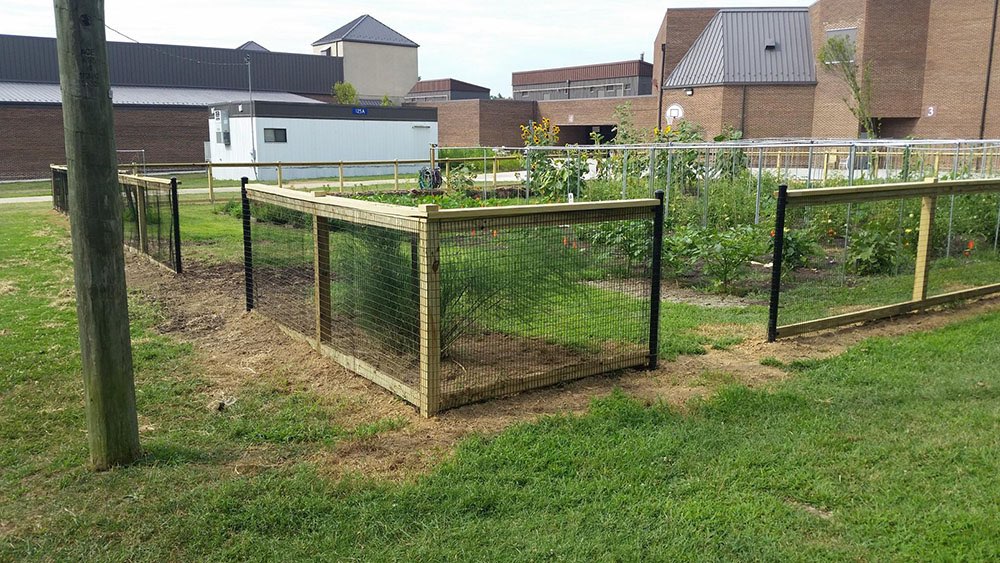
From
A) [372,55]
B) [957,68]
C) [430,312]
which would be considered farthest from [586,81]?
[430,312]

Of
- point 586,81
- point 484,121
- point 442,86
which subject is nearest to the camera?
Result: point 484,121

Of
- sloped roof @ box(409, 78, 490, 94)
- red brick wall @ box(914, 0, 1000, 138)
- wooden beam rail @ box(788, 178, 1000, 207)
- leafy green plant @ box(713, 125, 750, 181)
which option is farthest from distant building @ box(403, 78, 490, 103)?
wooden beam rail @ box(788, 178, 1000, 207)

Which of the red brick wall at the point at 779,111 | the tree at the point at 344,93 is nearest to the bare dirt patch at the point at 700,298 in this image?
the red brick wall at the point at 779,111

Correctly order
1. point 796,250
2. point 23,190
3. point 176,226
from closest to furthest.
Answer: point 796,250, point 176,226, point 23,190

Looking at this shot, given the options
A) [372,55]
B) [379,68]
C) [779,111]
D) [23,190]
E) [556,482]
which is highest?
[372,55]

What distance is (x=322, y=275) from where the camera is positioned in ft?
21.0

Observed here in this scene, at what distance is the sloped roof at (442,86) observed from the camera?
75.2 meters

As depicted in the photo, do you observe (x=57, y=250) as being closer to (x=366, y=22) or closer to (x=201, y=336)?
(x=201, y=336)

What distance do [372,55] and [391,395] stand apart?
64.6m

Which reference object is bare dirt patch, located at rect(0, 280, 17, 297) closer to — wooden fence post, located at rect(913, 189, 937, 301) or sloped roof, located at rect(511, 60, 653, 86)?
wooden fence post, located at rect(913, 189, 937, 301)

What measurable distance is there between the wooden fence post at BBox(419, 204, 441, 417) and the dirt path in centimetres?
17

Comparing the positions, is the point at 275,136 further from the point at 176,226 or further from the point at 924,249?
the point at 924,249

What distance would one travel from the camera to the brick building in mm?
41656

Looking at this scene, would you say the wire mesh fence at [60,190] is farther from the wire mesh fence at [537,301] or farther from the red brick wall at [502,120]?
the red brick wall at [502,120]
